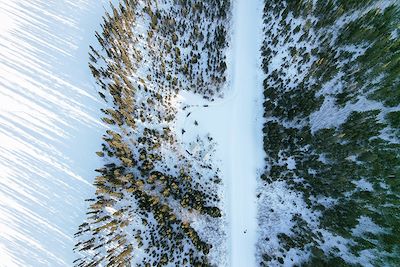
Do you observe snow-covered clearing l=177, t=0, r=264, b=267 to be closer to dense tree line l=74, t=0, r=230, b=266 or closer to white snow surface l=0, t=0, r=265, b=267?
white snow surface l=0, t=0, r=265, b=267

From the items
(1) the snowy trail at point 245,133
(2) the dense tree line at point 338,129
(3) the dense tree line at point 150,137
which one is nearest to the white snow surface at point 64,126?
(1) the snowy trail at point 245,133

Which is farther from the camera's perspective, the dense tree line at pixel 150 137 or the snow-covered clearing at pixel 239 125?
the snow-covered clearing at pixel 239 125

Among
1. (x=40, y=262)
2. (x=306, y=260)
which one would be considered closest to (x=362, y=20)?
(x=306, y=260)

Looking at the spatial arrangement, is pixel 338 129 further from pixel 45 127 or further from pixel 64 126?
pixel 45 127

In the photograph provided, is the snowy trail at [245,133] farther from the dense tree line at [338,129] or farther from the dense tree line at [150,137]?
the dense tree line at [150,137]

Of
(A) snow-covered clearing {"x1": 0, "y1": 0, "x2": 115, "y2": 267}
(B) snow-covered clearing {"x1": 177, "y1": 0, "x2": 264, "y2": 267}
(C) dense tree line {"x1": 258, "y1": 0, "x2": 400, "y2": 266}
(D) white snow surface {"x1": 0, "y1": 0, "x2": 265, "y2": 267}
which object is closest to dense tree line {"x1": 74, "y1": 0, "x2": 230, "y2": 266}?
(B) snow-covered clearing {"x1": 177, "y1": 0, "x2": 264, "y2": 267}

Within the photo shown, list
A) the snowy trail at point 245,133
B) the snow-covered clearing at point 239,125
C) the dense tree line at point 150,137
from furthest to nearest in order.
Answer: the snow-covered clearing at point 239,125
the snowy trail at point 245,133
the dense tree line at point 150,137

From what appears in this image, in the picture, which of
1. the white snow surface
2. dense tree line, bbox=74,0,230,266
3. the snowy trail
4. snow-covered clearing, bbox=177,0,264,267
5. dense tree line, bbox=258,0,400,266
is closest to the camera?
dense tree line, bbox=258,0,400,266
